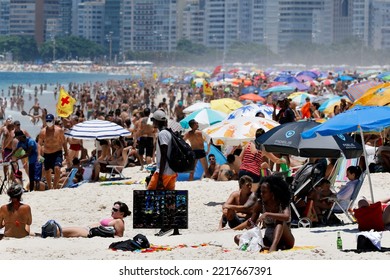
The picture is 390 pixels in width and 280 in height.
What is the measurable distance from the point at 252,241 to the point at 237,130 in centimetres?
560

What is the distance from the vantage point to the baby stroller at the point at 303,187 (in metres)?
10.3

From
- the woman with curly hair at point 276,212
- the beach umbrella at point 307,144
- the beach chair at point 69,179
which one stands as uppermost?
the beach umbrella at point 307,144

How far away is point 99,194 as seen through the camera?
1309 cm

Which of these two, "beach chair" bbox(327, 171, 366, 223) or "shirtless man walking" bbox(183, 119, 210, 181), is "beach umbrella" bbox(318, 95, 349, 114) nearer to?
"shirtless man walking" bbox(183, 119, 210, 181)

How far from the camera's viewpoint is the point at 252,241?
8.41 metres

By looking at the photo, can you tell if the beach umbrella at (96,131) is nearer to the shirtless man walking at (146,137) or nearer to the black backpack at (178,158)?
the shirtless man walking at (146,137)

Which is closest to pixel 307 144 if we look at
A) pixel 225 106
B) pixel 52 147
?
pixel 52 147

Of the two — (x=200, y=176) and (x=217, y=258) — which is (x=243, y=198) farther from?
(x=200, y=176)

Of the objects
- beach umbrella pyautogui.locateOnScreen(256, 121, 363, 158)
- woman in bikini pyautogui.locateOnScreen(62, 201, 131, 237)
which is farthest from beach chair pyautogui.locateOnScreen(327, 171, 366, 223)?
woman in bikini pyautogui.locateOnScreen(62, 201, 131, 237)

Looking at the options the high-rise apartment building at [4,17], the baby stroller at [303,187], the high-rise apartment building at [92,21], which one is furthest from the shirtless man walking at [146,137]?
the high-rise apartment building at [4,17]

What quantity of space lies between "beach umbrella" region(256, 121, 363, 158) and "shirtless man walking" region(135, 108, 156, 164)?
5.73m

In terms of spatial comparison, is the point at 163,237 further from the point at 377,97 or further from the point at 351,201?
the point at 377,97

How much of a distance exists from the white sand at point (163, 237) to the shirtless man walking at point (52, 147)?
0.56m
